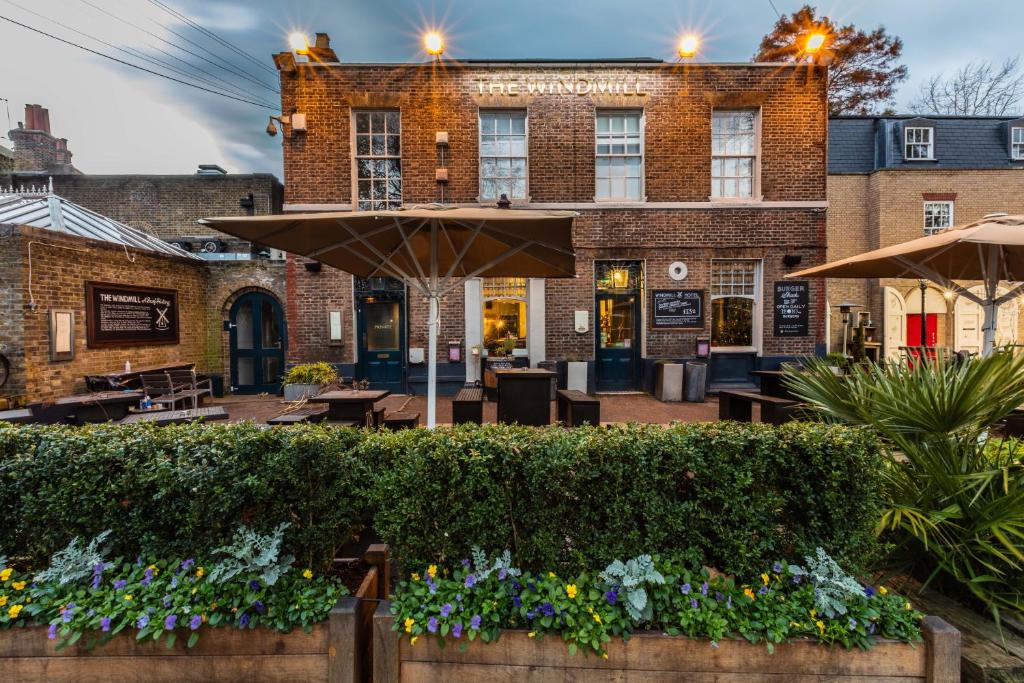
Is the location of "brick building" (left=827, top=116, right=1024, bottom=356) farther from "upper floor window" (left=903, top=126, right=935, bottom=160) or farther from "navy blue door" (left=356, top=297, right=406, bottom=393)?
"navy blue door" (left=356, top=297, right=406, bottom=393)

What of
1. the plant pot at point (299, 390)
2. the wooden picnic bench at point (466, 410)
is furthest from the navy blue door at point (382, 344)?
the wooden picnic bench at point (466, 410)

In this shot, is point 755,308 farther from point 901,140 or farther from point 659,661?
point 901,140

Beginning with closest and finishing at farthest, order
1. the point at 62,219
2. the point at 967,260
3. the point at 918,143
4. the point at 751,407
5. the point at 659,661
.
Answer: the point at 659,661 < the point at 967,260 < the point at 751,407 < the point at 62,219 < the point at 918,143

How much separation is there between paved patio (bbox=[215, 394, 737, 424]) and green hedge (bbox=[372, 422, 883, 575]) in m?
4.52

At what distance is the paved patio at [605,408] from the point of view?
722cm

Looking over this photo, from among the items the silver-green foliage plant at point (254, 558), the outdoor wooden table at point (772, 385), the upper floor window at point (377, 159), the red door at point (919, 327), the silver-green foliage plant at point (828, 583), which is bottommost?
the silver-green foliage plant at point (828, 583)

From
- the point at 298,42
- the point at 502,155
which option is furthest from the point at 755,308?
the point at 298,42

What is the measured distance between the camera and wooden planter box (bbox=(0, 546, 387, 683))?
2.04 meters

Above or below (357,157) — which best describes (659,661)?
below

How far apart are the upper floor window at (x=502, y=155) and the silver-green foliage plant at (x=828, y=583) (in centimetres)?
867

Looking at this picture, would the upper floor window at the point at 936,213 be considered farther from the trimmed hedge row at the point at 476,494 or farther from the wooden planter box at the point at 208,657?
the wooden planter box at the point at 208,657

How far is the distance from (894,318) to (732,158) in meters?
9.48

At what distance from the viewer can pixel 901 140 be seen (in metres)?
14.5

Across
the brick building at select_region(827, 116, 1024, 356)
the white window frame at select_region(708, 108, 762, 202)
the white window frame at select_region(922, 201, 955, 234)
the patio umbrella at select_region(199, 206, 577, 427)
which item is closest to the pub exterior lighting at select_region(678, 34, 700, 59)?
the white window frame at select_region(708, 108, 762, 202)
